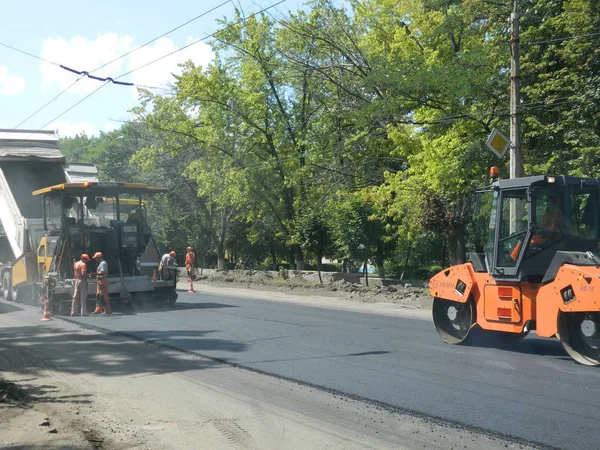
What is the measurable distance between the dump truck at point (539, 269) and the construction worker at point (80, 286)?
10.0 meters

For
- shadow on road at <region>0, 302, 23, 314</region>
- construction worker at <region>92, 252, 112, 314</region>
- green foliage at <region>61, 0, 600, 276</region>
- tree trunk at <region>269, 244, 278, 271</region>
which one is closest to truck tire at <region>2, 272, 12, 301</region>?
shadow on road at <region>0, 302, 23, 314</region>

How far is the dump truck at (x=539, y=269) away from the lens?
33.3 feet

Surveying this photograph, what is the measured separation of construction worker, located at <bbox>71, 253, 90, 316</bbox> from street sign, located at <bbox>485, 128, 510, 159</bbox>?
10.8 m

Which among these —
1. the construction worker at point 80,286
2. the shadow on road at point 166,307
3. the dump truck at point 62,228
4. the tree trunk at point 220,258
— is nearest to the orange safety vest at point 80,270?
the construction worker at point 80,286

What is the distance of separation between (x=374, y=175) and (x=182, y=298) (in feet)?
31.0

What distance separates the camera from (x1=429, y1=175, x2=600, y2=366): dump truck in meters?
10.1

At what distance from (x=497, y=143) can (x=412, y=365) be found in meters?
8.68

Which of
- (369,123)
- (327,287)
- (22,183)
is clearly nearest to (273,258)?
(327,287)

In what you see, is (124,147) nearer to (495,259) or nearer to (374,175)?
(374,175)

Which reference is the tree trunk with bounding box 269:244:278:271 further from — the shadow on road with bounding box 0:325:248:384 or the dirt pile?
the shadow on road with bounding box 0:325:248:384

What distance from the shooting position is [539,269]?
36.6ft

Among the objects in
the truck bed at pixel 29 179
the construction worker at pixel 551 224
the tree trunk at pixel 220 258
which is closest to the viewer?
the construction worker at pixel 551 224

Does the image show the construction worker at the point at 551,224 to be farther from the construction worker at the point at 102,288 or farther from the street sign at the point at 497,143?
the construction worker at the point at 102,288

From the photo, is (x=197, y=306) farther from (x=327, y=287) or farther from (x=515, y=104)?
(x=515, y=104)
